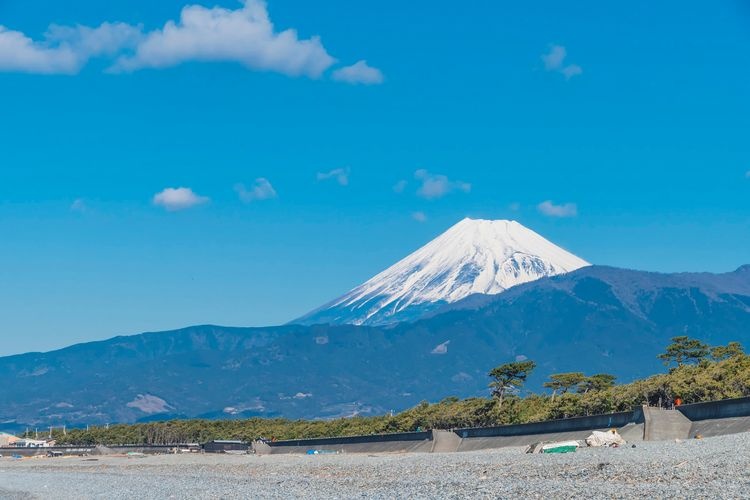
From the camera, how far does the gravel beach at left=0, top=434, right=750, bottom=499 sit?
24453 millimetres

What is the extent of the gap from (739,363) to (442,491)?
123 feet

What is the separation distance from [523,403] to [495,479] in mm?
56468

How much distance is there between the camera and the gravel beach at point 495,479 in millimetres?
24453

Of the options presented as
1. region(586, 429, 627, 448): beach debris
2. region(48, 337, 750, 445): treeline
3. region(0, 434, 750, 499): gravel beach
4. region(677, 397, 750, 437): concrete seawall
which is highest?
region(48, 337, 750, 445): treeline

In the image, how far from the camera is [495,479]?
2991cm

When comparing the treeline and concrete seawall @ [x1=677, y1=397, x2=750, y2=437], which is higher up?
the treeline

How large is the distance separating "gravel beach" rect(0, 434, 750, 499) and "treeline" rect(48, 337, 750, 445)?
69.5 ft

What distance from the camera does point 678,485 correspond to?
78.0 feet

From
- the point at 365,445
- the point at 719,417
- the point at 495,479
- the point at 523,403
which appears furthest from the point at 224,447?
the point at 495,479

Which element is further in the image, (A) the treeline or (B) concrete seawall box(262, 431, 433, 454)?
(B) concrete seawall box(262, 431, 433, 454)

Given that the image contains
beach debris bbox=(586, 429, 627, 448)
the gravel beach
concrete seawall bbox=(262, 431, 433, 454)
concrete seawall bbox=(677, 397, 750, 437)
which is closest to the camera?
the gravel beach

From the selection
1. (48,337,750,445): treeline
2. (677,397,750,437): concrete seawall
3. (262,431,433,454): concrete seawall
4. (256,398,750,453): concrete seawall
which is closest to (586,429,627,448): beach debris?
(256,398,750,453): concrete seawall

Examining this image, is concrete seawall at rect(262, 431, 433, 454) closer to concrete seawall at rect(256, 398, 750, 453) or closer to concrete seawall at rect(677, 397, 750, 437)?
concrete seawall at rect(256, 398, 750, 453)

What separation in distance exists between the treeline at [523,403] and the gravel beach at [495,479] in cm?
2117
